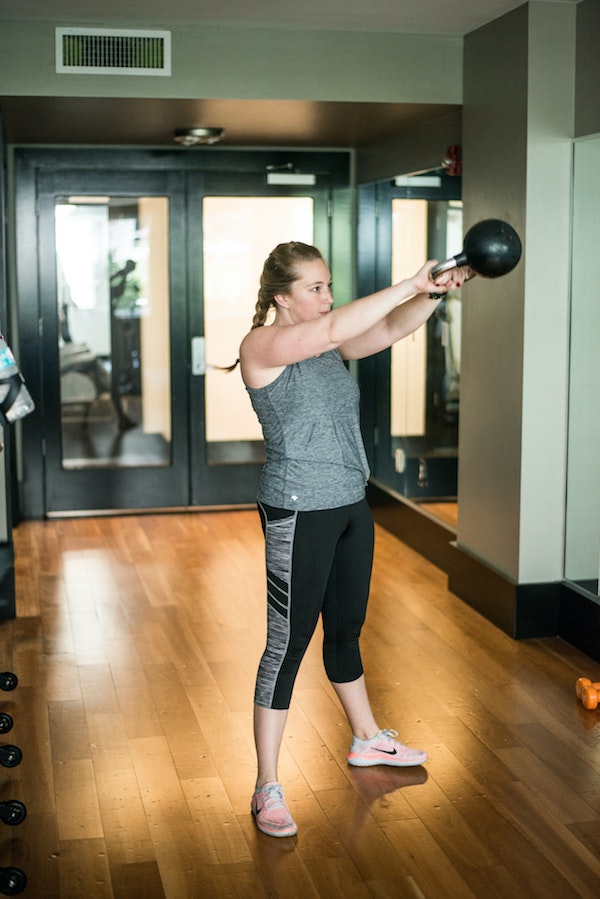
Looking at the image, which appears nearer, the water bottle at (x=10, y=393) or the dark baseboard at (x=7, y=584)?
the water bottle at (x=10, y=393)

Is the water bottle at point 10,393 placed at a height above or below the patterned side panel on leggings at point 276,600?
above

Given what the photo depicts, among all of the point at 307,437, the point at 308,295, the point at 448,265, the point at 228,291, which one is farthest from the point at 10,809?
the point at 228,291

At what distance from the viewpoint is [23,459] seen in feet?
22.5

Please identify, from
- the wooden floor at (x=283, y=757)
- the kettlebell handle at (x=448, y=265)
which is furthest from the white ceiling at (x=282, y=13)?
the wooden floor at (x=283, y=757)

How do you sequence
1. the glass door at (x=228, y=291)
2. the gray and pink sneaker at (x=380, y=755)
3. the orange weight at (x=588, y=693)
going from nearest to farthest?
the gray and pink sneaker at (x=380, y=755) < the orange weight at (x=588, y=693) < the glass door at (x=228, y=291)

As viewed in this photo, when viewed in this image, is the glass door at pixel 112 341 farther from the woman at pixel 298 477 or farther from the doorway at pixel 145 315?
the woman at pixel 298 477

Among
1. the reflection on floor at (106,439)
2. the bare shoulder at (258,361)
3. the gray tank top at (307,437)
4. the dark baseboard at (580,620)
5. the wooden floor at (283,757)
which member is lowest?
the wooden floor at (283,757)

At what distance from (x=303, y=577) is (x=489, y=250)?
976 millimetres

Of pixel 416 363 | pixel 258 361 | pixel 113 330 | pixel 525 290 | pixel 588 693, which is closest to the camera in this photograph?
pixel 258 361

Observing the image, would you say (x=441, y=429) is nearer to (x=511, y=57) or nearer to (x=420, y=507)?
(x=420, y=507)

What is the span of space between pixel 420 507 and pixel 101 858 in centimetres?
346

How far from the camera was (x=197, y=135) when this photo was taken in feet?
19.1

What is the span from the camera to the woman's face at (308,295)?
290cm

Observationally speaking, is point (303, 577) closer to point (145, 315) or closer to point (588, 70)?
point (588, 70)
